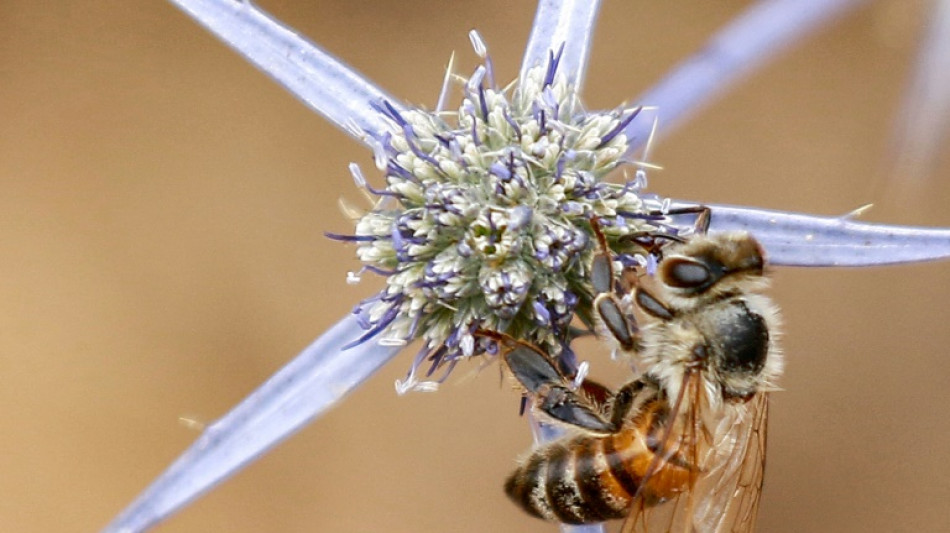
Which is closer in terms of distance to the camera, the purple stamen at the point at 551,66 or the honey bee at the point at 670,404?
the honey bee at the point at 670,404

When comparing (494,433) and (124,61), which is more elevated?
(124,61)

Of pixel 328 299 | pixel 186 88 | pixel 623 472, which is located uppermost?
pixel 186 88

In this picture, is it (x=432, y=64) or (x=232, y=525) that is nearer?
(x=232, y=525)

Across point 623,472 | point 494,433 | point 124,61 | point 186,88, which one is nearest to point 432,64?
point 186,88

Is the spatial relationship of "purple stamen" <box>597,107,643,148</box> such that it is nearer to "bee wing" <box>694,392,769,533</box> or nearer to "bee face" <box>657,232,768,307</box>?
"bee face" <box>657,232,768,307</box>

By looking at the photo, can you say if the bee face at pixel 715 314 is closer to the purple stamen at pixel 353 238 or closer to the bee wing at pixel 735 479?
the bee wing at pixel 735 479

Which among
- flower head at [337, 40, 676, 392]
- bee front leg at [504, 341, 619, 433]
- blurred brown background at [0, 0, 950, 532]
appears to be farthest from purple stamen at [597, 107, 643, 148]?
blurred brown background at [0, 0, 950, 532]

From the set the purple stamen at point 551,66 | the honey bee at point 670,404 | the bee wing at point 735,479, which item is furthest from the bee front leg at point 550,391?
the purple stamen at point 551,66

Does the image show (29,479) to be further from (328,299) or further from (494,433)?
(494,433)
